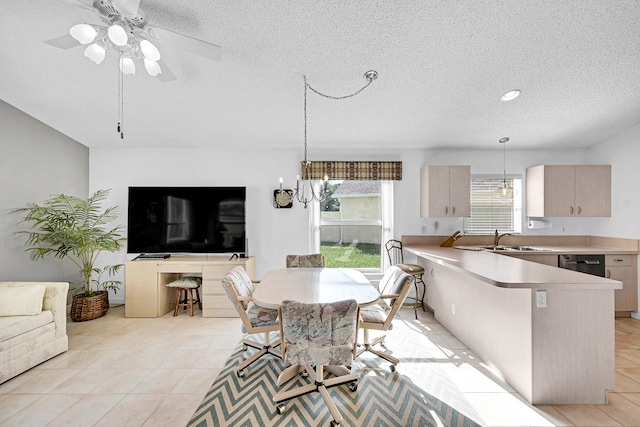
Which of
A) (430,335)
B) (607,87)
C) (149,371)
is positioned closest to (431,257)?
(430,335)

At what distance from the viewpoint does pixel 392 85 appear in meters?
2.84

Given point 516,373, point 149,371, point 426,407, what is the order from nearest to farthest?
point 426,407 < point 516,373 < point 149,371

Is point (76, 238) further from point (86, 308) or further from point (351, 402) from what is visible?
point (351, 402)

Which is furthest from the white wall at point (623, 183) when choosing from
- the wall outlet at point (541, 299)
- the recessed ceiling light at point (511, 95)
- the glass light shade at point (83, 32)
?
the glass light shade at point (83, 32)

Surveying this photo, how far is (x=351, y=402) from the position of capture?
2.07m

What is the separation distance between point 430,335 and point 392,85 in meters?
2.64

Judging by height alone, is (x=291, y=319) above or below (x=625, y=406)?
above

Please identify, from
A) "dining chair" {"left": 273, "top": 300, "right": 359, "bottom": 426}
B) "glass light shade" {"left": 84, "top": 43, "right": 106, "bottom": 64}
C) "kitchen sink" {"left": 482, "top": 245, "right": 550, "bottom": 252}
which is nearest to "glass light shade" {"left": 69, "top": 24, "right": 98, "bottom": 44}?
"glass light shade" {"left": 84, "top": 43, "right": 106, "bottom": 64}

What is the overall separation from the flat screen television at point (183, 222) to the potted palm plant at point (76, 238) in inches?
12.8

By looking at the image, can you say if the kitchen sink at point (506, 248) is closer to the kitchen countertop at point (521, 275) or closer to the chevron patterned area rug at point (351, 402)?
the kitchen countertop at point (521, 275)

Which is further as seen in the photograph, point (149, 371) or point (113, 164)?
point (113, 164)

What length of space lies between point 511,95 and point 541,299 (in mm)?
2057

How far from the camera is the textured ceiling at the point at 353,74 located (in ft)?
6.76

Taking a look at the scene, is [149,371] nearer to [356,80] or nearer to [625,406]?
[356,80]
